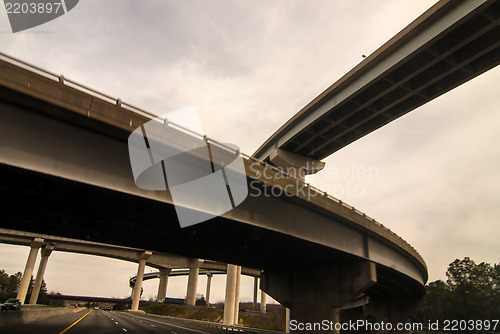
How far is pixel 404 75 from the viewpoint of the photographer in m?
25.3

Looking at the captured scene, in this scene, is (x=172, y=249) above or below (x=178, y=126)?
below

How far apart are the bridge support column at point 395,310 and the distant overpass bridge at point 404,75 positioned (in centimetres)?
2796

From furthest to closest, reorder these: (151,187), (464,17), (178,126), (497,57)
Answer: (497,57) → (464,17) → (178,126) → (151,187)

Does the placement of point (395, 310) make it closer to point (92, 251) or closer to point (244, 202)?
point (244, 202)

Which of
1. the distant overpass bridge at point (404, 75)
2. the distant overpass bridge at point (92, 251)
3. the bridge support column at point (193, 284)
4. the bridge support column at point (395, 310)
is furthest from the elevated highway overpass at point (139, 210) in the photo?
the bridge support column at point (193, 284)

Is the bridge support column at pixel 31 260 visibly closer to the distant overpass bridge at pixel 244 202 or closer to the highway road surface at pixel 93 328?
the highway road surface at pixel 93 328

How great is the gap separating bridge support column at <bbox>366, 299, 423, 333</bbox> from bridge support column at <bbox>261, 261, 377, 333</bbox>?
28865 mm

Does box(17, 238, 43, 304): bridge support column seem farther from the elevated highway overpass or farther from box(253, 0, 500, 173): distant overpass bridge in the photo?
box(253, 0, 500, 173): distant overpass bridge

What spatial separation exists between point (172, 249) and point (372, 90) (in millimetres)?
19256

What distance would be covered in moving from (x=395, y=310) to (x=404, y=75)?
124 ft

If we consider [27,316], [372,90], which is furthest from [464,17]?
[27,316]

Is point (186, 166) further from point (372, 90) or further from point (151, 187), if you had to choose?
point (372, 90)

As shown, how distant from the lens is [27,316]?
2853cm

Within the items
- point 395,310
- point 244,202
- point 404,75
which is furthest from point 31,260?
point 404,75
